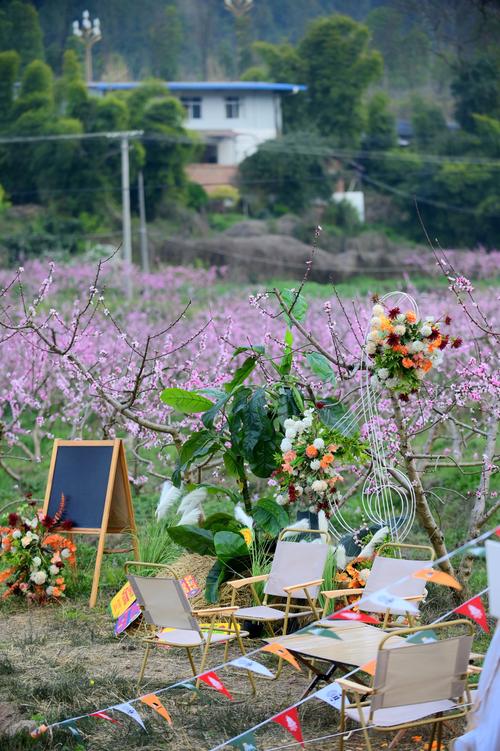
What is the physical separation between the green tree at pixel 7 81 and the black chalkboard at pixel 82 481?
1722 inches

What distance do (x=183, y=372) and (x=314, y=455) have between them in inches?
266

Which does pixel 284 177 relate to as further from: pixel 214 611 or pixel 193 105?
pixel 214 611

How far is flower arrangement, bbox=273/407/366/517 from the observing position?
254 inches

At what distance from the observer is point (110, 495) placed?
25.2 feet

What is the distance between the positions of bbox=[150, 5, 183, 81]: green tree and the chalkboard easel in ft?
173

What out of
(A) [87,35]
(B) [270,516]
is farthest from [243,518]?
(A) [87,35]

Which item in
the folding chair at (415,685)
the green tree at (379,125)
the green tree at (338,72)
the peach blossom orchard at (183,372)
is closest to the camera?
the folding chair at (415,685)

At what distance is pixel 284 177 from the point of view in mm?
49969

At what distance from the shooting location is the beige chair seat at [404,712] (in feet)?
13.3

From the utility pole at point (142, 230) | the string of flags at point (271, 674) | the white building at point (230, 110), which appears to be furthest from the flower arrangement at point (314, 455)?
the white building at point (230, 110)

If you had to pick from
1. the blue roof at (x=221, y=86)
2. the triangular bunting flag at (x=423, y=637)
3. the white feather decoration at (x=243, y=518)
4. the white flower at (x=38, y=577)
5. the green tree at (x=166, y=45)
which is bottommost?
the white flower at (x=38, y=577)

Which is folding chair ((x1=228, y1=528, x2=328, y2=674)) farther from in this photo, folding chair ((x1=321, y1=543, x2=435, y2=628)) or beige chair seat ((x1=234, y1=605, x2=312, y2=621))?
folding chair ((x1=321, y1=543, x2=435, y2=628))

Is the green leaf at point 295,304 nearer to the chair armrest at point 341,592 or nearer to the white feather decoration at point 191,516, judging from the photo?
the white feather decoration at point 191,516

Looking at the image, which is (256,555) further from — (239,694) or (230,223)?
(230,223)
